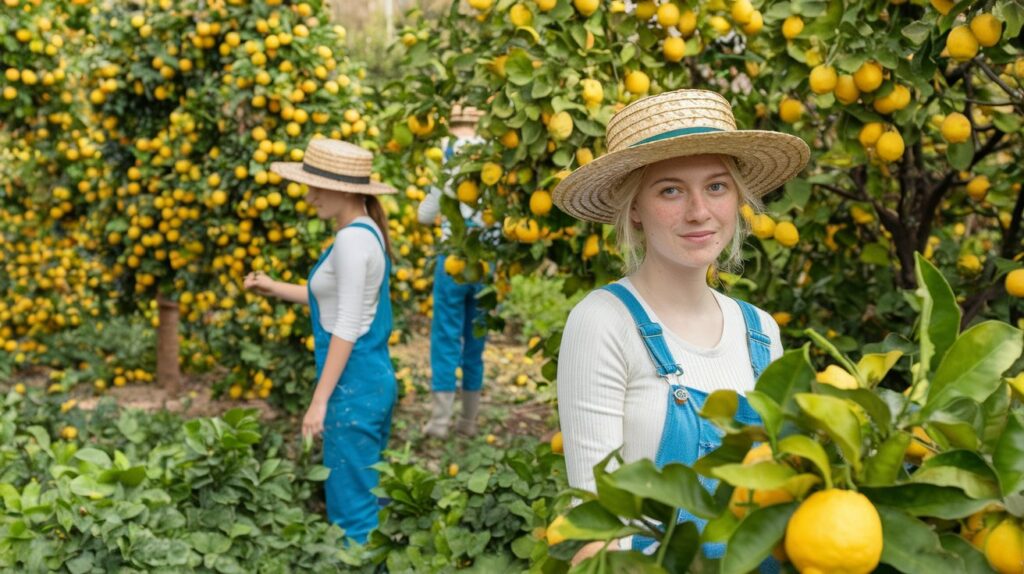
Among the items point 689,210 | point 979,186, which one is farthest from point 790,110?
point 689,210

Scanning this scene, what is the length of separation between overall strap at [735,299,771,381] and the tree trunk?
397 centimetres

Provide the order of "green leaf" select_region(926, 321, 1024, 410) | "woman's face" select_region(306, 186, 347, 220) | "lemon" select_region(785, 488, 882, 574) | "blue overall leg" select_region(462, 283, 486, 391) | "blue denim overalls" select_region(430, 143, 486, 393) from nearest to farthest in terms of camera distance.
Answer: "lemon" select_region(785, 488, 882, 574) < "green leaf" select_region(926, 321, 1024, 410) < "woman's face" select_region(306, 186, 347, 220) < "blue denim overalls" select_region(430, 143, 486, 393) < "blue overall leg" select_region(462, 283, 486, 391)

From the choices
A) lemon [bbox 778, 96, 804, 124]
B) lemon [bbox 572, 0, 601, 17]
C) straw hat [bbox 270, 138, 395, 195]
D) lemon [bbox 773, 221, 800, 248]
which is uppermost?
lemon [bbox 572, 0, 601, 17]

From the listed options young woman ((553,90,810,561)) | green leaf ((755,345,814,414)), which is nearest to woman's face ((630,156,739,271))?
young woman ((553,90,810,561))

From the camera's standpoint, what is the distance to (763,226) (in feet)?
Answer: 8.38

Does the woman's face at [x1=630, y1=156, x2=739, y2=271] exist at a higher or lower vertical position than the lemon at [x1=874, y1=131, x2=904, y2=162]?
lower

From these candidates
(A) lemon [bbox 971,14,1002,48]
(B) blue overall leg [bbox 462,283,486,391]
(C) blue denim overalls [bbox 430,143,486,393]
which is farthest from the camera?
(B) blue overall leg [bbox 462,283,486,391]

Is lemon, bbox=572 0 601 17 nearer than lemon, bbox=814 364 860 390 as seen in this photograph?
No

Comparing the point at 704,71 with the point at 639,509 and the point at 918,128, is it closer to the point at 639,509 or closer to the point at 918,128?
the point at 918,128

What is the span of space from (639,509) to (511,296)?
699 cm

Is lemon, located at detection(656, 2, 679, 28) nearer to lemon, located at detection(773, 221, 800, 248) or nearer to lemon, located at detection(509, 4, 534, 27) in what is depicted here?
lemon, located at detection(509, 4, 534, 27)

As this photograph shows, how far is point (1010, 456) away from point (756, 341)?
803mm

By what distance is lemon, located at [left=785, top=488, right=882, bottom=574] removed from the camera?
728 millimetres

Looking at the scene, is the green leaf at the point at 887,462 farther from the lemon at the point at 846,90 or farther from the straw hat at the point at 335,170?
the straw hat at the point at 335,170
